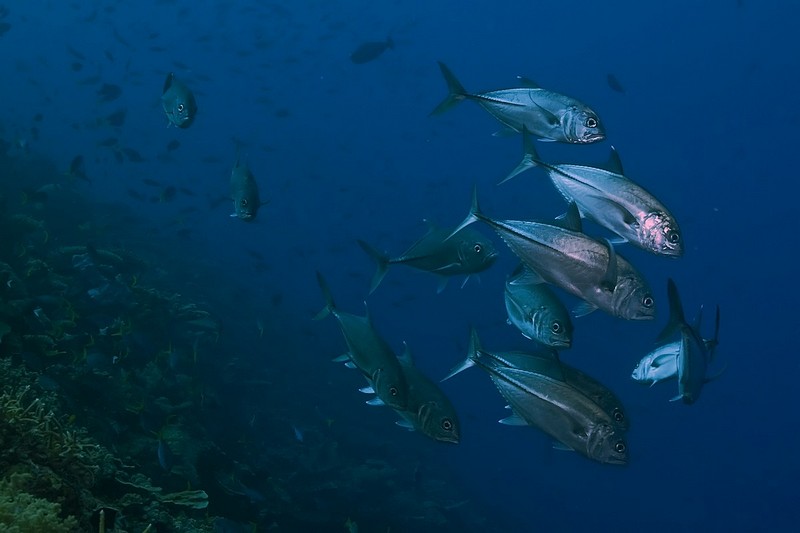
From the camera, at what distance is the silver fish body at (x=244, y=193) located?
5809 millimetres

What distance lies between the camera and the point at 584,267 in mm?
3252

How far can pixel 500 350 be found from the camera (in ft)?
13.0

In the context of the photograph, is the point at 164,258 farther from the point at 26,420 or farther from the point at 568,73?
the point at 568,73

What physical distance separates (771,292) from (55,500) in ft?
261

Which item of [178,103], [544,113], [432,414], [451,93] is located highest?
[544,113]

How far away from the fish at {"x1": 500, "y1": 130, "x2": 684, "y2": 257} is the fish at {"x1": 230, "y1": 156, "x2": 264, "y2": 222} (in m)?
3.29

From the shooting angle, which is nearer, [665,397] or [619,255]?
[619,255]

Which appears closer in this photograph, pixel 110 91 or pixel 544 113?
pixel 544 113

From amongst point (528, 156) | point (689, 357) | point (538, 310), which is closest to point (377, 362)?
point (538, 310)

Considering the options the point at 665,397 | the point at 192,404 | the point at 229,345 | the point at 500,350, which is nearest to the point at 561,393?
the point at 500,350

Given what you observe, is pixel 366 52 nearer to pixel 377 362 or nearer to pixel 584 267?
pixel 377 362

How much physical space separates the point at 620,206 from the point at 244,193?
12.6 ft

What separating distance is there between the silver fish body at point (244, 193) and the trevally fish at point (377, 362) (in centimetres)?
241

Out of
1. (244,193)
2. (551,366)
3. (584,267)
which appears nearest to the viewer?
(584,267)
